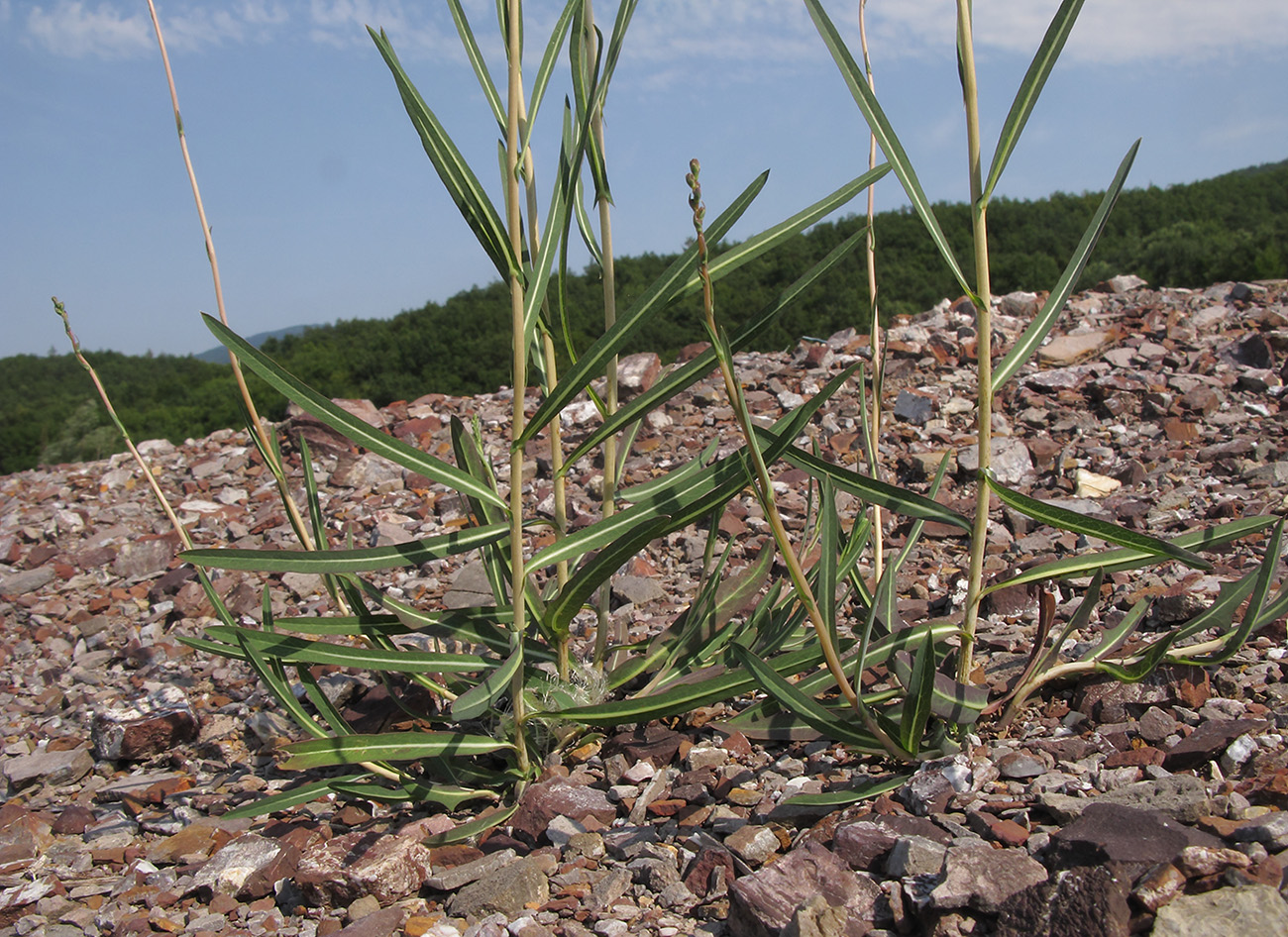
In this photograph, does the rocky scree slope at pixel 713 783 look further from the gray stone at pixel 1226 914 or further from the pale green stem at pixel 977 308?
the pale green stem at pixel 977 308

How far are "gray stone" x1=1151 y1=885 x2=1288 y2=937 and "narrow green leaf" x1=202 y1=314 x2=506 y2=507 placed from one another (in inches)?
37.5

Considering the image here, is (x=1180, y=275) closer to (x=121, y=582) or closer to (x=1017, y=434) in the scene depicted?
(x=1017, y=434)

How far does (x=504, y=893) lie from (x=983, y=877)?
0.59 metres

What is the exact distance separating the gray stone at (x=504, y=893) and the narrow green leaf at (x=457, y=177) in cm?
85

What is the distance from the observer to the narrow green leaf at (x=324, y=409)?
1166 millimetres

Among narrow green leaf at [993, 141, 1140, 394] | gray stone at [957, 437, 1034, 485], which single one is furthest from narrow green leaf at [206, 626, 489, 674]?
gray stone at [957, 437, 1034, 485]

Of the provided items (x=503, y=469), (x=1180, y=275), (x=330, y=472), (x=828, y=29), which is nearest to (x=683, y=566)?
(x=503, y=469)

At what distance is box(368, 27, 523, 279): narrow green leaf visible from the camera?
1.31 meters

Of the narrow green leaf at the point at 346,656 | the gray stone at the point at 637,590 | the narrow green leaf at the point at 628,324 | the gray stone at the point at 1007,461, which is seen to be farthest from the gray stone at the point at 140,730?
the gray stone at the point at 1007,461

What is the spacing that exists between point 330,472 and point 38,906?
264 centimetres

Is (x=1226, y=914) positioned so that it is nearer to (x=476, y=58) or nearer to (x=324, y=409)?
(x=324, y=409)

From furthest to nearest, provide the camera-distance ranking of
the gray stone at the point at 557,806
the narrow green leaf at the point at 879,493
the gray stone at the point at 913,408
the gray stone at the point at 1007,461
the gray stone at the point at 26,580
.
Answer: the gray stone at the point at 913,408 < the gray stone at the point at 26,580 < the gray stone at the point at 1007,461 < the gray stone at the point at 557,806 < the narrow green leaf at the point at 879,493

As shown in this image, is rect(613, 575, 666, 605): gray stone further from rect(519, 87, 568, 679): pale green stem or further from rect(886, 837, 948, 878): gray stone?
rect(886, 837, 948, 878): gray stone

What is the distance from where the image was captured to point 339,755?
123cm
